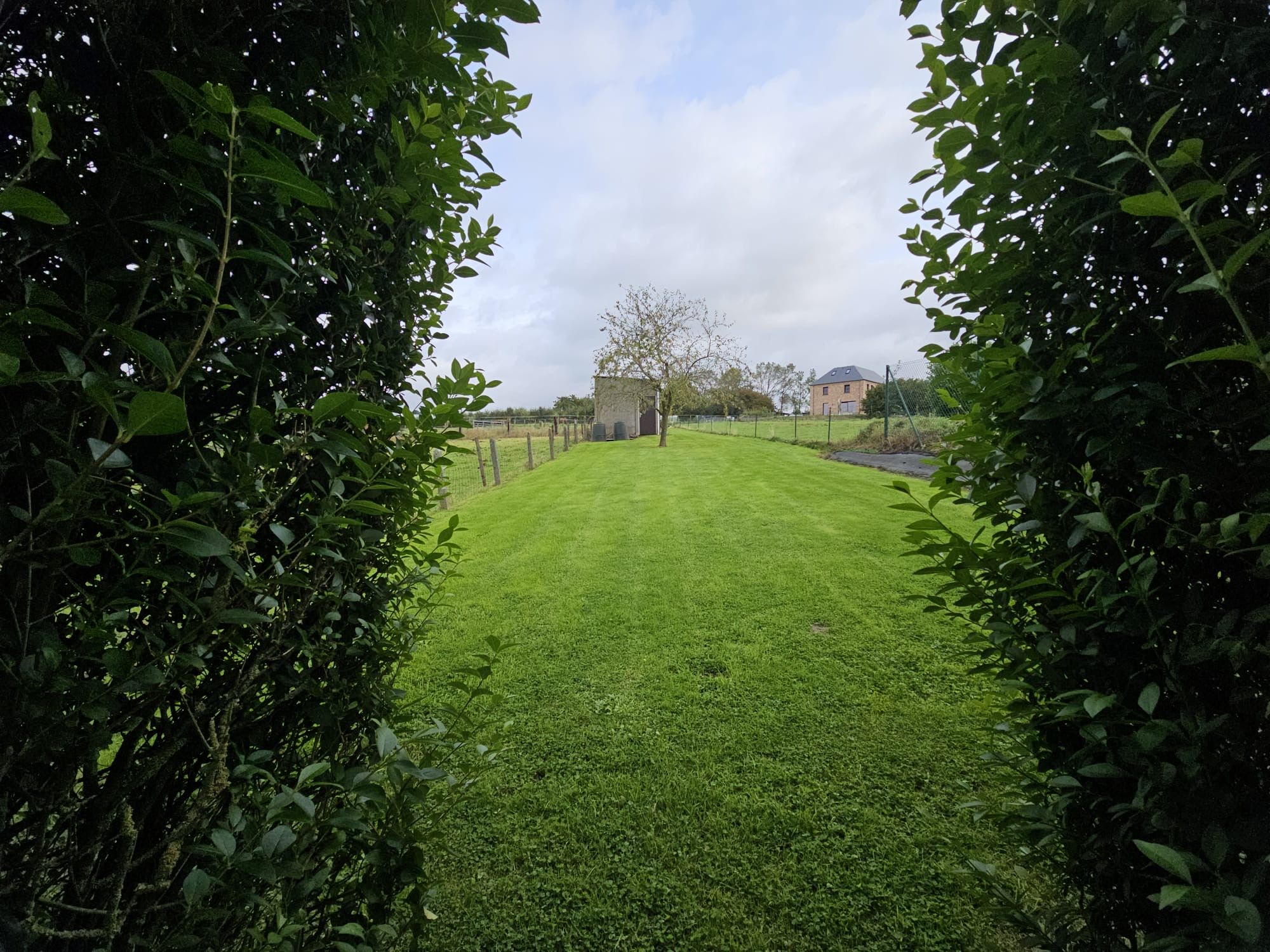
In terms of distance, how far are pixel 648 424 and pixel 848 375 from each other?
35.9 meters

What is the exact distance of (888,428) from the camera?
16.1 meters

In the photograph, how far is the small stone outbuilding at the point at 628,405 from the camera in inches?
1171

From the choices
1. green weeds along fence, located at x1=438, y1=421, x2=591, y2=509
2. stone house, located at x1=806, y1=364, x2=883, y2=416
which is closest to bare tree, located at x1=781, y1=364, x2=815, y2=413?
stone house, located at x1=806, y1=364, x2=883, y2=416

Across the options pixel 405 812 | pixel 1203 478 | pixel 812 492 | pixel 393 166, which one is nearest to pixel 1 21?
pixel 393 166

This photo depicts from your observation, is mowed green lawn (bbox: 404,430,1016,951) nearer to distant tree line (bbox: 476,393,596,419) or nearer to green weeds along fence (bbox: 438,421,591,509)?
green weeds along fence (bbox: 438,421,591,509)

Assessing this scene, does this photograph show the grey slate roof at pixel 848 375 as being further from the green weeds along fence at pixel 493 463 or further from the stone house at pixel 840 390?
the green weeds along fence at pixel 493 463

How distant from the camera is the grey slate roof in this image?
60625 millimetres

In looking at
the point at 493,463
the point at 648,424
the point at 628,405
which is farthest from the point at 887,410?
the point at 648,424

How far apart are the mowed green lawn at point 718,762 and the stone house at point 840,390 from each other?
5636cm

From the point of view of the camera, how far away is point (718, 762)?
272cm

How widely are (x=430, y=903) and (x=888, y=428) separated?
56.0ft

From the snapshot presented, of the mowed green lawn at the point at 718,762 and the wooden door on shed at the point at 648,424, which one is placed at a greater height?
the wooden door on shed at the point at 648,424

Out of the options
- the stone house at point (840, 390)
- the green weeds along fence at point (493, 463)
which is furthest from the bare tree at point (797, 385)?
the green weeds along fence at point (493, 463)

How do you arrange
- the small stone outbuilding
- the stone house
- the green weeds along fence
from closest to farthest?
the green weeds along fence < the small stone outbuilding < the stone house
